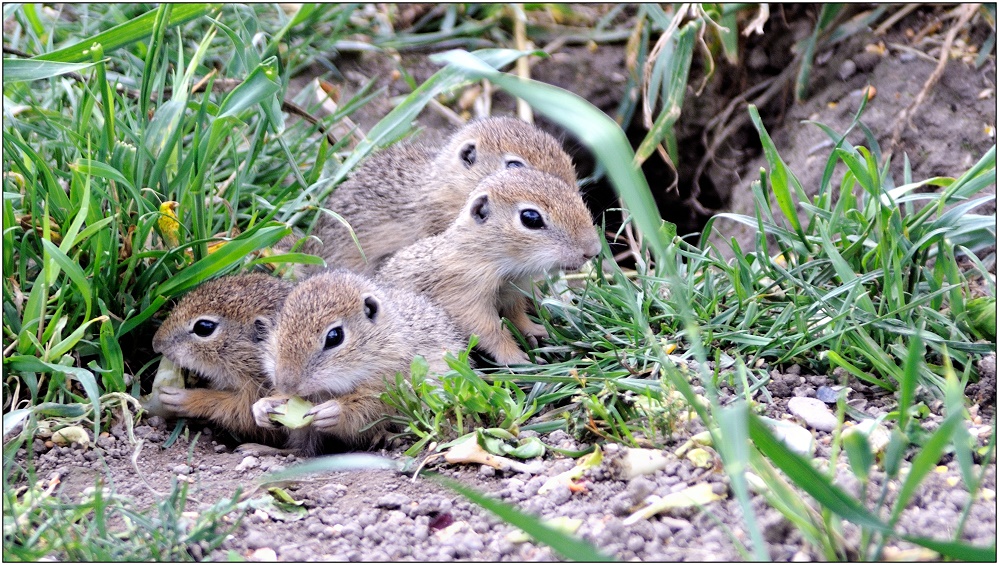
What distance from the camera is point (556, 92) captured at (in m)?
2.23

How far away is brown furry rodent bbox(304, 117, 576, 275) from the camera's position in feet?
18.0

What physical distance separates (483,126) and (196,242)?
2220 mm

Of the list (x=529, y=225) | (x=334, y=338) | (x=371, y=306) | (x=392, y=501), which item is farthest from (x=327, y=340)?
(x=529, y=225)

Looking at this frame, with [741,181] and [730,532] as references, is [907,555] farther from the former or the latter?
[741,181]

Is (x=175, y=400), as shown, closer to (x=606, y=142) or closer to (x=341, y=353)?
(x=341, y=353)

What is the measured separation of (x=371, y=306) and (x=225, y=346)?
69 centimetres

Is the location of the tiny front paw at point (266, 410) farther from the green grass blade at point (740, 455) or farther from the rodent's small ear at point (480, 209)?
the green grass blade at point (740, 455)

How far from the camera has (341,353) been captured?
4.03 meters

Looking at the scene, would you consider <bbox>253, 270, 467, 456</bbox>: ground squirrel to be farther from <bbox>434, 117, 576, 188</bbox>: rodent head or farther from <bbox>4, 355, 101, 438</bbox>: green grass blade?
<bbox>434, 117, 576, 188</bbox>: rodent head

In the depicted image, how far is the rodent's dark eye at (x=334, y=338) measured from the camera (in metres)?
4.03

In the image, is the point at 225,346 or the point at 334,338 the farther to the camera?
the point at 225,346

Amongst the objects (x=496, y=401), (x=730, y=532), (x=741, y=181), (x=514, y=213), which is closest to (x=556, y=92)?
(x=730, y=532)

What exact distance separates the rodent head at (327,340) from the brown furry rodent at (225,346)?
0.68 feet

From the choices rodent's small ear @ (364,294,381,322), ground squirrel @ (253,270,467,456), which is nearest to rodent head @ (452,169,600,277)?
ground squirrel @ (253,270,467,456)
